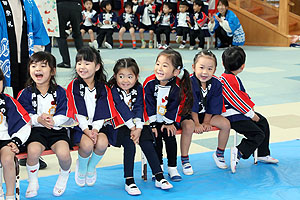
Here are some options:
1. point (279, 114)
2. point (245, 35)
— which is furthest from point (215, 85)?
point (245, 35)

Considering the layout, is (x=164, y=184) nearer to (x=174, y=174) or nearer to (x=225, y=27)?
(x=174, y=174)

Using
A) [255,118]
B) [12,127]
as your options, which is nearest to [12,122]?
[12,127]

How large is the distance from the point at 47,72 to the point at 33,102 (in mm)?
206

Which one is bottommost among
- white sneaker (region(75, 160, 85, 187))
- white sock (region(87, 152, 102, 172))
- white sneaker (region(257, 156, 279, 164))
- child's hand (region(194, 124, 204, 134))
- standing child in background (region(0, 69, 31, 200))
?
white sneaker (region(257, 156, 279, 164))

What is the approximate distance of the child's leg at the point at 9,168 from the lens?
275 centimetres

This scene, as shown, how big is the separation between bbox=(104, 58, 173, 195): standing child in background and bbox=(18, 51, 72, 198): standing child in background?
13.7 inches

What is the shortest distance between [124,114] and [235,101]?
90cm

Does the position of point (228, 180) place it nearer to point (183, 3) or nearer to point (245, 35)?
point (183, 3)

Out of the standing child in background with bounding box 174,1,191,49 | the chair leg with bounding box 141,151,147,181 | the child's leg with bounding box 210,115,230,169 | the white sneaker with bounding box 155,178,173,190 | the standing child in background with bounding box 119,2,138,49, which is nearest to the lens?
the white sneaker with bounding box 155,178,173,190

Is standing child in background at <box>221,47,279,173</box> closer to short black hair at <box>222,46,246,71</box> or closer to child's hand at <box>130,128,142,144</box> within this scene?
short black hair at <box>222,46,246,71</box>

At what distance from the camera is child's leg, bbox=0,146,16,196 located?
9.02 feet

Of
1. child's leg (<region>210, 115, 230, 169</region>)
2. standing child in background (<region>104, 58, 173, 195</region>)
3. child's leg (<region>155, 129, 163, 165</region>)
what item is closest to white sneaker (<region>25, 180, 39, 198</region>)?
standing child in background (<region>104, 58, 173, 195</region>)

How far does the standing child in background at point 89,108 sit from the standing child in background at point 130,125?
8 cm

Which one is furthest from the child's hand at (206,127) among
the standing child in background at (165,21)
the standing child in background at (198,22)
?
the standing child in background at (165,21)
